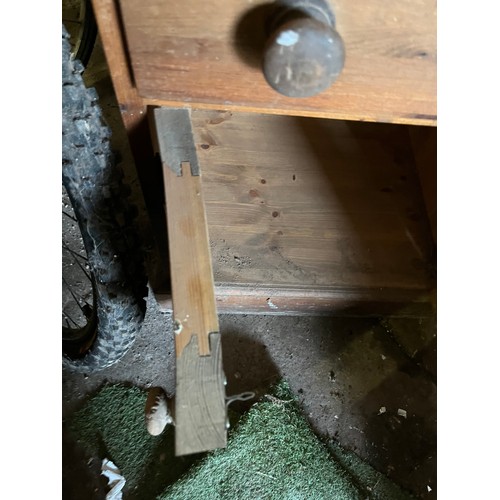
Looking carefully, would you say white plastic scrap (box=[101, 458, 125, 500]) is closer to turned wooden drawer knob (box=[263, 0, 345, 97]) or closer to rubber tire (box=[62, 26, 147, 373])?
rubber tire (box=[62, 26, 147, 373])

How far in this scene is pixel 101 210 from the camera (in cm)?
76

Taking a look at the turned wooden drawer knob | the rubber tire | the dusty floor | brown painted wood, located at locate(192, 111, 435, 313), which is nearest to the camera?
the turned wooden drawer knob

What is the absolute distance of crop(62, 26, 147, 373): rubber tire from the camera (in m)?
0.69

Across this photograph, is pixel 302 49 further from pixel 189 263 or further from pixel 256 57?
pixel 189 263

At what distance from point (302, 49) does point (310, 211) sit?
1.53 ft

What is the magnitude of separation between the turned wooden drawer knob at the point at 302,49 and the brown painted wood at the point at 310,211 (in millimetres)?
400

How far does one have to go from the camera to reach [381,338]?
1277 millimetres

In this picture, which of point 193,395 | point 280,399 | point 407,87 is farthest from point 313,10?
point 280,399

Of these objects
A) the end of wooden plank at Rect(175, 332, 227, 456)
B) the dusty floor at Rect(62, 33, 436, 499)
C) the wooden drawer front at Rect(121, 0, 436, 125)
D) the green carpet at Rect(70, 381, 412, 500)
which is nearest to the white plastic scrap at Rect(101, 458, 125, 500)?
the green carpet at Rect(70, 381, 412, 500)

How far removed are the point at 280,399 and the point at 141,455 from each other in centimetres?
32

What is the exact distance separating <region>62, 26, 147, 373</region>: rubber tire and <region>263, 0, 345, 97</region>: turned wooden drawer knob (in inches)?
12.3

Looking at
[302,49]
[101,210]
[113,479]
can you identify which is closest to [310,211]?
[101,210]

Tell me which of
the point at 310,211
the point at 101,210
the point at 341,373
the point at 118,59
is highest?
the point at 118,59

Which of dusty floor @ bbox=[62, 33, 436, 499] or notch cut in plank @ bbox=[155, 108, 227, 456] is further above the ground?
notch cut in plank @ bbox=[155, 108, 227, 456]
